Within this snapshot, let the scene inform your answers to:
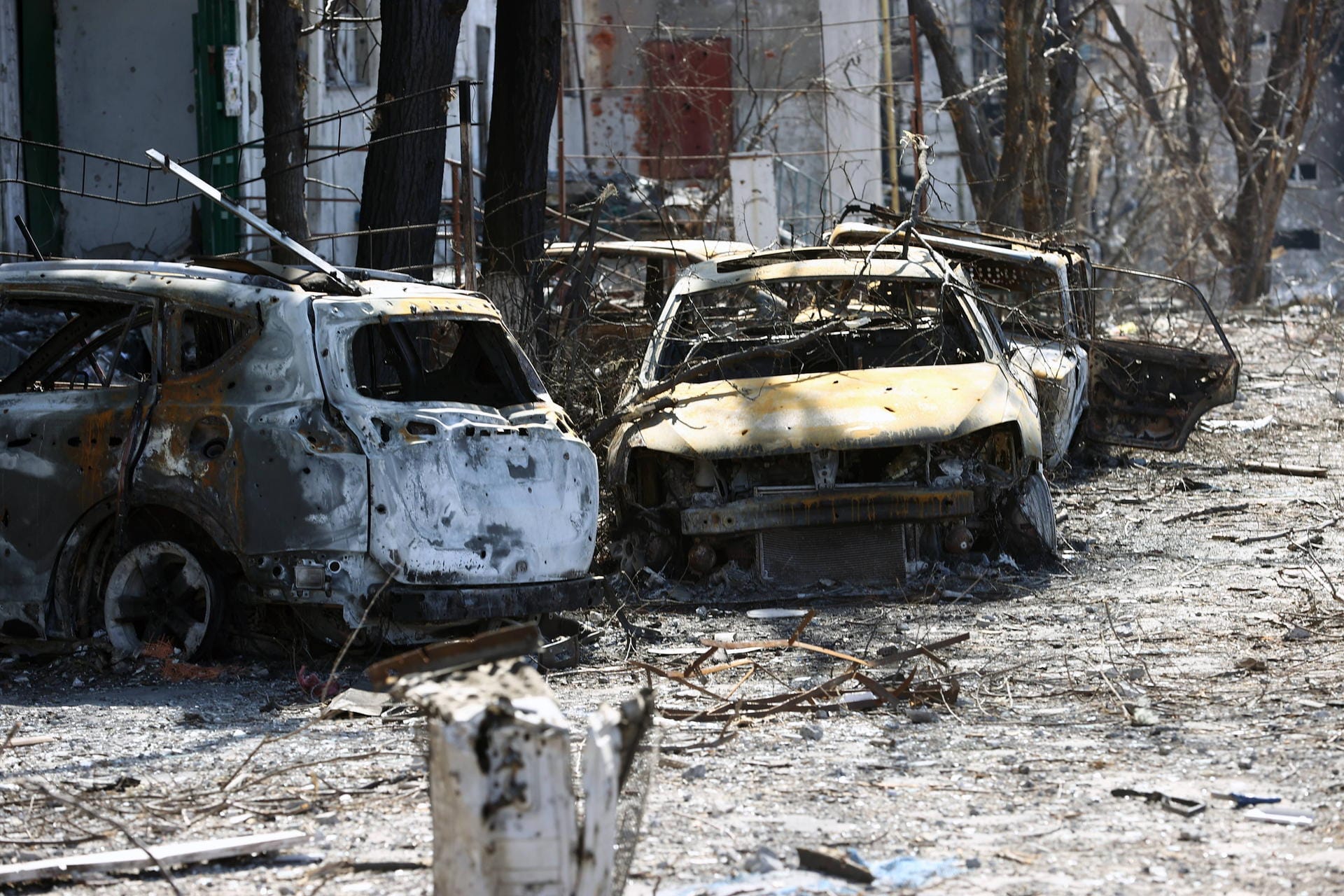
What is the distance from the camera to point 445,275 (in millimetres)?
15609

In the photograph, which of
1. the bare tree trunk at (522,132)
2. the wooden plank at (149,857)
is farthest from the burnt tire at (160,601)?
the bare tree trunk at (522,132)

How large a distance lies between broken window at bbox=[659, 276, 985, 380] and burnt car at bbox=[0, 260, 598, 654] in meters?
2.25

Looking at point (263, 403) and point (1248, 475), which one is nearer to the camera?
point (263, 403)

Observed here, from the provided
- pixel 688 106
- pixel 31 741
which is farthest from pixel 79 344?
pixel 688 106

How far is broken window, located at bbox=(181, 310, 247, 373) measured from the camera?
699 cm

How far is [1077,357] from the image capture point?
1197 cm

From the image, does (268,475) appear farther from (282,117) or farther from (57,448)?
(282,117)

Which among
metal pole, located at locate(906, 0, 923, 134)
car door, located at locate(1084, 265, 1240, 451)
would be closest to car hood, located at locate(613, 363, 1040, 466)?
car door, located at locate(1084, 265, 1240, 451)

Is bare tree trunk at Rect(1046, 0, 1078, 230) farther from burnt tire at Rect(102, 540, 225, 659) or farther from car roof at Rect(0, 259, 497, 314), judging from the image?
burnt tire at Rect(102, 540, 225, 659)

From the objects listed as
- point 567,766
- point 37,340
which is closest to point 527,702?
point 567,766

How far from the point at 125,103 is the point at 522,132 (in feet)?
15.1

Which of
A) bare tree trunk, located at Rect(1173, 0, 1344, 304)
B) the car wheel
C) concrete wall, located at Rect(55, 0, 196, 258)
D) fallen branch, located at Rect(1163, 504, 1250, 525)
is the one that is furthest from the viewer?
bare tree trunk, located at Rect(1173, 0, 1344, 304)

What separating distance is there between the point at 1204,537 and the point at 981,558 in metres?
2.06

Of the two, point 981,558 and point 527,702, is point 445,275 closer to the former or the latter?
point 981,558
